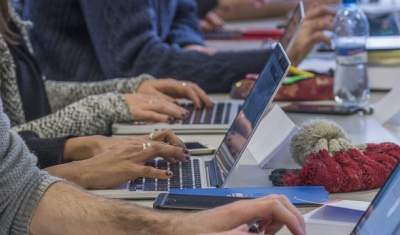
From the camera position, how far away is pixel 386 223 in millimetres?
1086

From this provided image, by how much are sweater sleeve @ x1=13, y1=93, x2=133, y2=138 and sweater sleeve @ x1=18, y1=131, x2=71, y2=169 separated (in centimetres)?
22

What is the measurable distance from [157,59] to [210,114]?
391 mm

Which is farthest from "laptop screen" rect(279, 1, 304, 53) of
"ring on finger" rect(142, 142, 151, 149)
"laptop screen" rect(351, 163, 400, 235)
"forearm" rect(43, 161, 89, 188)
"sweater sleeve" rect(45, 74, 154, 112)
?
"laptop screen" rect(351, 163, 400, 235)

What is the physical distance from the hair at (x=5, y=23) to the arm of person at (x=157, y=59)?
1.00ft

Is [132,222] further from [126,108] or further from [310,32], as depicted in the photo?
[310,32]

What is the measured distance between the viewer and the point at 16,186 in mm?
1413

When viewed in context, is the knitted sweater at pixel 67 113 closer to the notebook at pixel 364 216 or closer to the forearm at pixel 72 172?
the forearm at pixel 72 172

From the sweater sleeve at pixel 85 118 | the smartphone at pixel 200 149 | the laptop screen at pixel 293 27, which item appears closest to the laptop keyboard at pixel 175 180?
the smartphone at pixel 200 149

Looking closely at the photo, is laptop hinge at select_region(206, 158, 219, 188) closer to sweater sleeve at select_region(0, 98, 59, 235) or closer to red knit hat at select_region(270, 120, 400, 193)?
red knit hat at select_region(270, 120, 400, 193)

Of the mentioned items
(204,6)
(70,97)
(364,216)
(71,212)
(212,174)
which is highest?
(364,216)

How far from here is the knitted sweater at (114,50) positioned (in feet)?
8.17

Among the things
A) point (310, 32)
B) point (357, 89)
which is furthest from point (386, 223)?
point (310, 32)

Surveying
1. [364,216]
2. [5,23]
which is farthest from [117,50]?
[364,216]

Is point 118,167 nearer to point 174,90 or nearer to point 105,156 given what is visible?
point 105,156
